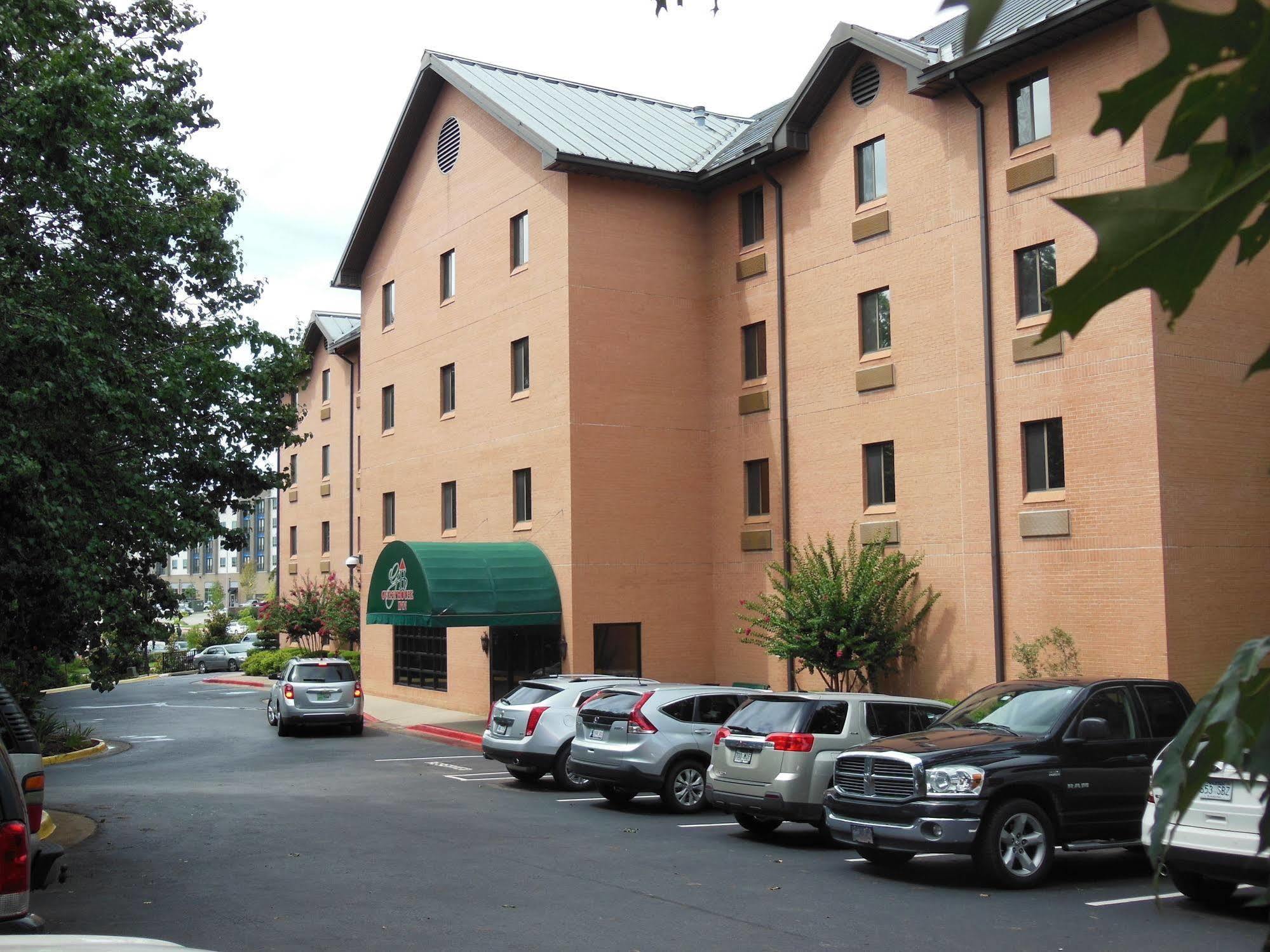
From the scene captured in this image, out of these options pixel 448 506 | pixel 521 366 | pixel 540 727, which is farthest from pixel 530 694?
pixel 448 506

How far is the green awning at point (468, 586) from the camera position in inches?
1050

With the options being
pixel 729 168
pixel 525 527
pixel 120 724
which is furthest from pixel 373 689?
pixel 729 168

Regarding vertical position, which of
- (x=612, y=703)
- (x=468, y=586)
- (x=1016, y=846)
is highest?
(x=468, y=586)

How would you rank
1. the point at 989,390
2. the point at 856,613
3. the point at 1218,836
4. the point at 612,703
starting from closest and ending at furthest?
1. the point at 1218,836
2. the point at 612,703
3. the point at 989,390
4. the point at 856,613

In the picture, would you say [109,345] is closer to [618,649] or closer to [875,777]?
[875,777]

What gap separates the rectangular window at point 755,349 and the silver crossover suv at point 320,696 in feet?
36.3

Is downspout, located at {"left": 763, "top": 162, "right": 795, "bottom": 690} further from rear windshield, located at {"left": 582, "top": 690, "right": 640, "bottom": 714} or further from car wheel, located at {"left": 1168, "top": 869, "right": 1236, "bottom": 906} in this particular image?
car wheel, located at {"left": 1168, "top": 869, "right": 1236, "bottom": 906}

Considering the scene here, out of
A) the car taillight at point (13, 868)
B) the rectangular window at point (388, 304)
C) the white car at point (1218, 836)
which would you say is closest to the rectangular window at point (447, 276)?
the rectangular window at point (388, 304)

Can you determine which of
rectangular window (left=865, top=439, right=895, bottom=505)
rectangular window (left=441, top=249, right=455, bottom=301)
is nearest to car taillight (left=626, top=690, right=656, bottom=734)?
rectangular window (left=865, top=439, right=895, bottom=505)

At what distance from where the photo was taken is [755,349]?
27703 millimetres

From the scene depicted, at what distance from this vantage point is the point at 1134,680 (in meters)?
12.8

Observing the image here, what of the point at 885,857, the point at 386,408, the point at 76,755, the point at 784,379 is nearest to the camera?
the point at 885,857

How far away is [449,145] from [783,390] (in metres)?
12.2

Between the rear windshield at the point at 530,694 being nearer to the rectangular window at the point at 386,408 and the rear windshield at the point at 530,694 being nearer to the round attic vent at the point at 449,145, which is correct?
the round attic vent at the point at 449,145
